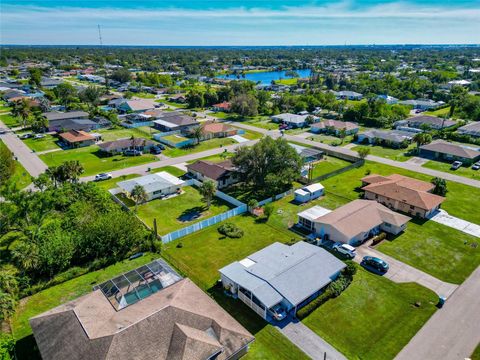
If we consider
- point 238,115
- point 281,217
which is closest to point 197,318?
point 281,217

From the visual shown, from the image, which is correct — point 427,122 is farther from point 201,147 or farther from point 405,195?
point 201,147

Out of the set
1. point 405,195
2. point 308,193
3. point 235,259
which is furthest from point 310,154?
point 235,259

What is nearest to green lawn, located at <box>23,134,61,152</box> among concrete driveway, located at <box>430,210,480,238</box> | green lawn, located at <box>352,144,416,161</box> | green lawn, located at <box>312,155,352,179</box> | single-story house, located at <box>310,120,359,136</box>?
green lawn, located at <box>312,155,352,179</box>

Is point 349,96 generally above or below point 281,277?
above

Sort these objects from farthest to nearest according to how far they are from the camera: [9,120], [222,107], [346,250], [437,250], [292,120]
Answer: [222,107] < [9,120] < [292,120] < [437,250] < [346,250]

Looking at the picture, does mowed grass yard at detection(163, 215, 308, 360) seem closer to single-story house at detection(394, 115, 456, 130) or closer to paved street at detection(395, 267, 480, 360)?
paved street at detection(395, 267, 480, 360)

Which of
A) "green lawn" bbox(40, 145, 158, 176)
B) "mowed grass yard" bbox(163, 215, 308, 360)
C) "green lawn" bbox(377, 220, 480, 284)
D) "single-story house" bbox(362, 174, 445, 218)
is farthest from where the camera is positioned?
"green lawn" bbox(40, 145, 158, 176)

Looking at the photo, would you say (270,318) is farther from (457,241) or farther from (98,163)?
(98,163)
